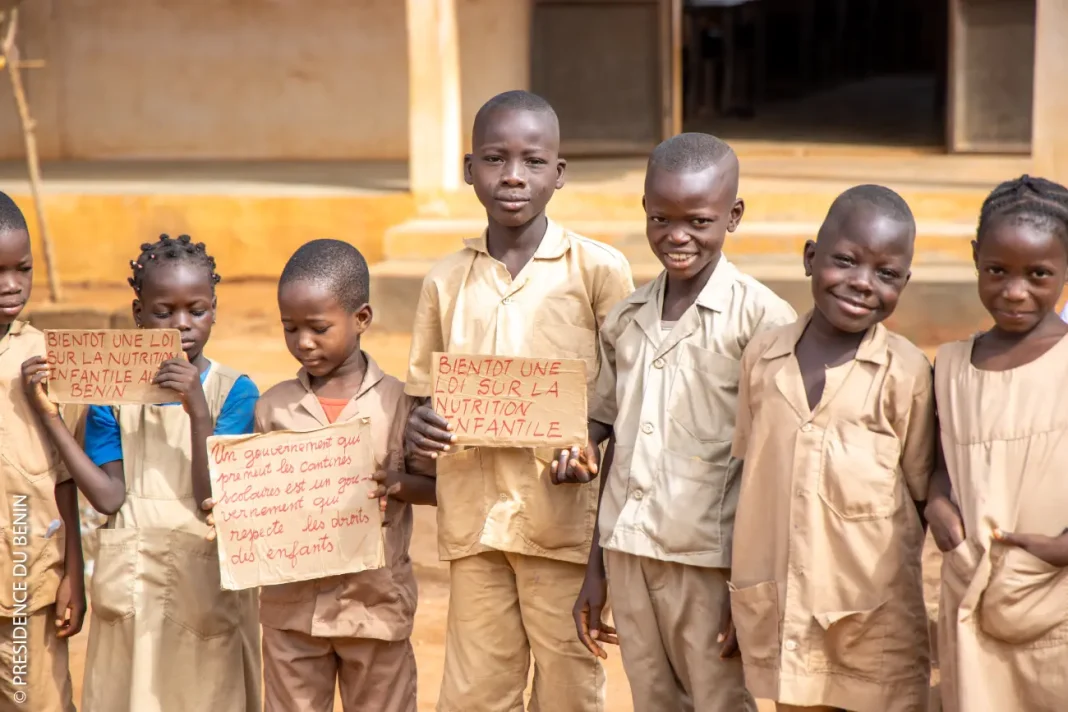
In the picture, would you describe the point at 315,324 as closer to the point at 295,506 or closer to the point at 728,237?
the point at 295,506

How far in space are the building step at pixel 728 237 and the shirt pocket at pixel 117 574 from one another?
4303 mm

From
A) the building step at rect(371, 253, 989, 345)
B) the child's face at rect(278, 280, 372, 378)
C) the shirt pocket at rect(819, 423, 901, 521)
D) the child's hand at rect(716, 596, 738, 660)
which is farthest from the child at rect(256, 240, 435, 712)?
the building step at rect(371, 253, 989, 345)

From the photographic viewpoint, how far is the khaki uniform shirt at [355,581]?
2.80 m

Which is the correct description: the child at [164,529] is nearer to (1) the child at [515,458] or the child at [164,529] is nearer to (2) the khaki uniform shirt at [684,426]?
(1) the child at [515,458]

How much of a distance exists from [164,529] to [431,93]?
551 cm

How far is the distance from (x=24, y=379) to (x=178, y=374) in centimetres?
42

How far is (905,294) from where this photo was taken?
6770 millimetres

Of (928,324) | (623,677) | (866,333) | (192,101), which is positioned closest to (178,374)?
(866,333)

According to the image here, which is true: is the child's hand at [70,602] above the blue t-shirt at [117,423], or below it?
below

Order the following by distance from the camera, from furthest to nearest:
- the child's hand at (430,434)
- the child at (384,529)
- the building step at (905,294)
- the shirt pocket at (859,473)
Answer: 1. the building step at (905,294)
2. the child at (384,529)
3. the child's hand at (430,434)
4. the shirt pocket at (859,473)

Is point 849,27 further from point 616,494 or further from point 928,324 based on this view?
point 616,494

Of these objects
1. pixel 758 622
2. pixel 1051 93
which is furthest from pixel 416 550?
pixel 1051 93

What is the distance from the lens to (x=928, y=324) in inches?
269

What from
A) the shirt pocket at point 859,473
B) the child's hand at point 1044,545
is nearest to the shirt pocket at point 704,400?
the shirt pocket at point 859,473
